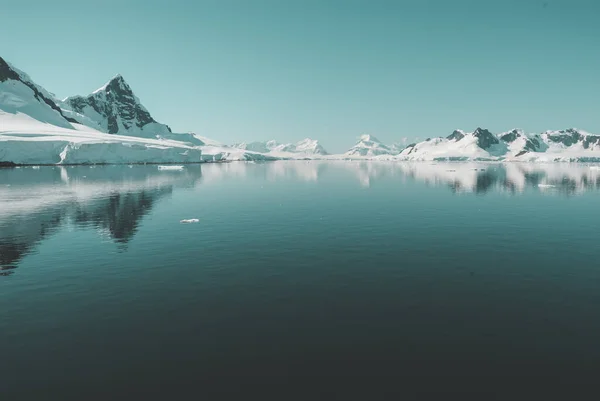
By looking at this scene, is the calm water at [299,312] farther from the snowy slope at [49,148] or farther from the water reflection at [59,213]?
the snowy slope at [49,148]

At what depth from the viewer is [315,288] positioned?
2252cm

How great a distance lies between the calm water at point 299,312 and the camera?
13.5 meters

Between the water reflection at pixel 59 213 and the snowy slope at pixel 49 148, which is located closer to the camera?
the water reflection at pixel 59 213

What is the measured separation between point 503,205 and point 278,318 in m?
55.2

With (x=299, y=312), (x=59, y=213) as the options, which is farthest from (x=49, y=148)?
(x=299, y=312)

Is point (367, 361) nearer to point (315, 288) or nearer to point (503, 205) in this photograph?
point (315, 288)

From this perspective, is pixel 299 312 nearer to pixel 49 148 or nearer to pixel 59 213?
pixel 59 213

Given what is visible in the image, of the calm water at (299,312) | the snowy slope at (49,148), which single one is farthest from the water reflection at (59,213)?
the snowy slope at (49,148)

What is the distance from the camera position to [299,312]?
1909cm

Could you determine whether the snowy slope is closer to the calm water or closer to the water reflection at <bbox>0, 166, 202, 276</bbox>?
the water reflection at <bbox>0, 166, 202, 276</bbox>

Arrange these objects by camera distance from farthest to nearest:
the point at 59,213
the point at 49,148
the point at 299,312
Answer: the point at 49,148 < the point at 59,213 < the point at 299,312

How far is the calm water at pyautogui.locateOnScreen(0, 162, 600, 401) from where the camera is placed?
13453 millimetres

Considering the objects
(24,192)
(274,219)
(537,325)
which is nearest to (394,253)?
(537,325)

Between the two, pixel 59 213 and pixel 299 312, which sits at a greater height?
pixel 59 213
